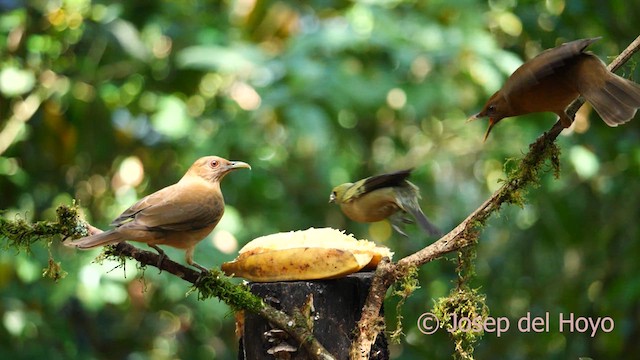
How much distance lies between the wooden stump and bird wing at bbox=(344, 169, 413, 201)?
793 millimetres

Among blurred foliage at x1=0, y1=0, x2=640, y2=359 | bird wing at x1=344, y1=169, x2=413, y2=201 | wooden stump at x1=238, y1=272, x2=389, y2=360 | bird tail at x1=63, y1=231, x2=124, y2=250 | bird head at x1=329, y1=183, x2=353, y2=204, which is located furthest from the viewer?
blurred foliage at x1=0, y1=0, x2=640, y2=359

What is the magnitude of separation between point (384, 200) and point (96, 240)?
1434 mm

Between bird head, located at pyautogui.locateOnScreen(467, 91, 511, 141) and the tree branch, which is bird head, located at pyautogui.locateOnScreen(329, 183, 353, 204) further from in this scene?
the tree branch

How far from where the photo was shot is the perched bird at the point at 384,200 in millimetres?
3801

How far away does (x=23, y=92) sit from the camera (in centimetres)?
648

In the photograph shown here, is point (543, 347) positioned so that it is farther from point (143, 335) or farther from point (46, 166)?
point (46, 166)

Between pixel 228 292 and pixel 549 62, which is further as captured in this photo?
pixel 549 62

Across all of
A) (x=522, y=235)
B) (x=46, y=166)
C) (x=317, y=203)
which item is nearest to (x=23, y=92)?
(x=46, y=166)

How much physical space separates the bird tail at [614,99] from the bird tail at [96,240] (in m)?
1.53

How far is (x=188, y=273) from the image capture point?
2883 mm

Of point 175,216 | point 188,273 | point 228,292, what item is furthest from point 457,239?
point 175,216

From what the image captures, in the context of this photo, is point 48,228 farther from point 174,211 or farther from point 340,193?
point 340,193

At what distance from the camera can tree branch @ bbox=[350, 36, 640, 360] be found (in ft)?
9.50

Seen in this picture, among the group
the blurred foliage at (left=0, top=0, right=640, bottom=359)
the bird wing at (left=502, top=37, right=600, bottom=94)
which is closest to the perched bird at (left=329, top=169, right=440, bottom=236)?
the bird wing at (left=502, top=37, right=600, bottom=94)
